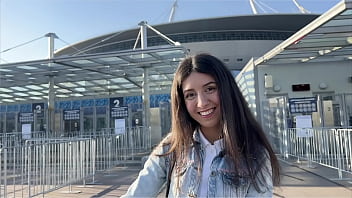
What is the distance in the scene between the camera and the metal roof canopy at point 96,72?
37.1 ft

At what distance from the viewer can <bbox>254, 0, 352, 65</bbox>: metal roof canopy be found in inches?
272

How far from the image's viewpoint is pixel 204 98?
138 centimetres

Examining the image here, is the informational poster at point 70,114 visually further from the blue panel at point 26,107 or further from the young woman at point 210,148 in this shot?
the blue panel at point 26,107

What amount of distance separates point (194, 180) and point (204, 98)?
0.36 metres

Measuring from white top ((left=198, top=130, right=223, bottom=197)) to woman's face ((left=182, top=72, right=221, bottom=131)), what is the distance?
79 mm

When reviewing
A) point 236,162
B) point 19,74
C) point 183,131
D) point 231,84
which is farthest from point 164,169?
point 19,74

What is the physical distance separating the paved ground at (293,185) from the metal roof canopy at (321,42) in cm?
357

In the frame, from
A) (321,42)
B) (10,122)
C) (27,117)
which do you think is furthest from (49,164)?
(10,122)

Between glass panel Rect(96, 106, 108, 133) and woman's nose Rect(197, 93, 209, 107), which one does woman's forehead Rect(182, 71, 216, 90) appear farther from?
glass panel Rect(96, 106, 108, 133)

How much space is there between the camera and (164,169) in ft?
4.62

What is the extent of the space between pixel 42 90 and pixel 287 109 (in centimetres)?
1579

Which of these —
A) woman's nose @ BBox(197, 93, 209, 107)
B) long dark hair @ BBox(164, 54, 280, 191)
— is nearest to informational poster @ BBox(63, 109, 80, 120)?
long dark hair @ BBox(164, 54, 280, 191)

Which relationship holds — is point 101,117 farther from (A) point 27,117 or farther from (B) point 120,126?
(B) point 120,126

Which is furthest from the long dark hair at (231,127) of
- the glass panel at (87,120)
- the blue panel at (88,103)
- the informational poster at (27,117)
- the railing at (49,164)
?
the blue panel at (88,103)
